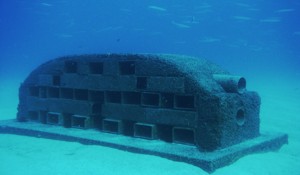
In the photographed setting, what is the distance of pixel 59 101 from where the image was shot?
490 inches

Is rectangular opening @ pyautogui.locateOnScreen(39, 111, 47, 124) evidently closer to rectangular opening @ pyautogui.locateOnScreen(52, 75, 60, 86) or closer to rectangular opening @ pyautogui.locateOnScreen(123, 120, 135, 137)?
rectangular opening @ pyautogui.locateOnScreen(52, 75, 60, 86)

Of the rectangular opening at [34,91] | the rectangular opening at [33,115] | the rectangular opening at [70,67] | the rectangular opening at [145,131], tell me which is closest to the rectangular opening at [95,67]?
the rectangular opening at [70,67]

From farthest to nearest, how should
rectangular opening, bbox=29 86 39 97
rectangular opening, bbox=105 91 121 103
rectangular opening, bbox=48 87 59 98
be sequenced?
rectangular opening, bbox=29 86 39 97
rectangular opening, bbox=48 87 59 98
rectangular opening, bbox=105 91 121 103

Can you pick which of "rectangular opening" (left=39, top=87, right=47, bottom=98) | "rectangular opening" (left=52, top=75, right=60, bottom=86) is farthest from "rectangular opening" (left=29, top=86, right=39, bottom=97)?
"rectangular opening" (left=52, top=75, right=60, bottom=86)

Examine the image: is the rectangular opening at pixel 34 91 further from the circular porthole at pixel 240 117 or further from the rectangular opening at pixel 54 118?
the circular porthole at pixel 240 117

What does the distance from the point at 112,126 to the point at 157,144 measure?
7.55 ft

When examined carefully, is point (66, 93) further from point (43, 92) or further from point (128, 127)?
point (128, 127)

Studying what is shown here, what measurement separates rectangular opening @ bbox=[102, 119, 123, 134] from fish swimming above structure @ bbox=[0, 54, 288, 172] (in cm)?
4

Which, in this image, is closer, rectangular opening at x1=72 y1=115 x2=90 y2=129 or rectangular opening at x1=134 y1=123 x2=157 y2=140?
rectangular opening at x1=134 y1=123 x2=157 y2=140

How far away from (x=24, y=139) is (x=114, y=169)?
5.17 m

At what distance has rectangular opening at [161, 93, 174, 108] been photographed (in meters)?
9.74

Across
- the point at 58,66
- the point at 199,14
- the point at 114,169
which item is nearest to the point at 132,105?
the point at 114,169

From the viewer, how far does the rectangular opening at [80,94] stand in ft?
39.0

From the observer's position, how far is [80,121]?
11.9 meters
